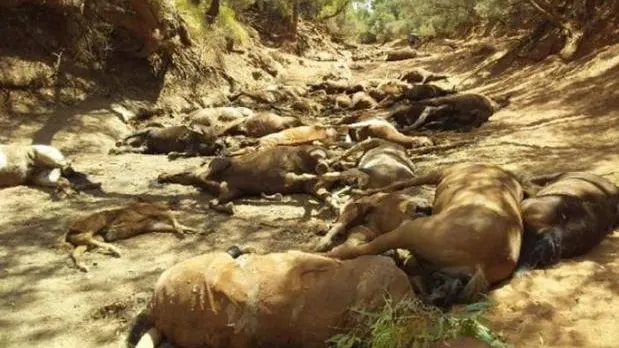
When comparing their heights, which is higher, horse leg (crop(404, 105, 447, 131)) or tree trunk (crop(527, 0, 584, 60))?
tree trunk (crop(527, 0, 584, 60))

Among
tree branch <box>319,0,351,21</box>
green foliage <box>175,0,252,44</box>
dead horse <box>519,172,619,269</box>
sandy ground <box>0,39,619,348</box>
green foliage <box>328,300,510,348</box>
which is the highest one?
tree branch <box>319,0,351,21</box>

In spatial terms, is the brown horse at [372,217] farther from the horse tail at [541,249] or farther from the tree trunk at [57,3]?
the tree trunk at [57,3]

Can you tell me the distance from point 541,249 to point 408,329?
1653 millimetres

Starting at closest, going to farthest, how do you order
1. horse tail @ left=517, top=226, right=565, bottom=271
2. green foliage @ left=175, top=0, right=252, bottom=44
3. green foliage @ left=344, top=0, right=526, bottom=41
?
horse tail @ left=517, top=226, right=565, bottom=271, green foliage @ left=175, top=0, right=252, bottom=44, green foliage @ left=344, top=0, right=526, bottom=41

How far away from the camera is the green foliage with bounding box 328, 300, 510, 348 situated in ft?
9.97

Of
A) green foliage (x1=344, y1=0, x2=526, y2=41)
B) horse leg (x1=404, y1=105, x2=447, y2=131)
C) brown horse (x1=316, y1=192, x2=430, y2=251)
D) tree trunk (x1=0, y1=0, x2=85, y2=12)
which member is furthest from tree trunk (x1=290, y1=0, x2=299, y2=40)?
brown horse (x1=316, y1=192, x2=430, y2=251)

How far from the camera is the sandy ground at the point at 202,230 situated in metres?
3.85

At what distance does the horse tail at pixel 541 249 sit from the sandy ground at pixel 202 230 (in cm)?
8

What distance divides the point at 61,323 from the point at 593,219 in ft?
13.3

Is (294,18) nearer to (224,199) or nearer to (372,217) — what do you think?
(224,199)

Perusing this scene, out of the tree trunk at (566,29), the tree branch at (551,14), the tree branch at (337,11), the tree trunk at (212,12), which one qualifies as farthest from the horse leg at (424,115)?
the tree branch at (337,11)

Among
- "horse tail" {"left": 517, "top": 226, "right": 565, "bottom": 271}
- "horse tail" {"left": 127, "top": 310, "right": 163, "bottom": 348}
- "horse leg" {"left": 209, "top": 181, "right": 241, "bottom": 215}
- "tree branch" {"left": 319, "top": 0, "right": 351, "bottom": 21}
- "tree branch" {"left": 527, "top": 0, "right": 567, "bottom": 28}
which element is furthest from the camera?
"tree branch" {"left": 319, "top": 0, "right": 351, "bottom": 21}

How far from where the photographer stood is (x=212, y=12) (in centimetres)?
1631

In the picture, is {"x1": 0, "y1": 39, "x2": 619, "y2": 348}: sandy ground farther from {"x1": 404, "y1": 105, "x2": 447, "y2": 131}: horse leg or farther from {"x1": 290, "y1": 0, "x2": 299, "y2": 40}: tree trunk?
{"x1": 290, "y1": 0, "x2": 299, "y2": 40}: tree trunk
